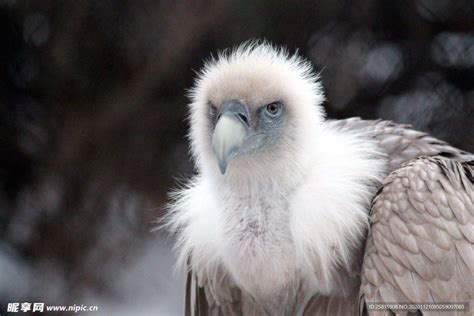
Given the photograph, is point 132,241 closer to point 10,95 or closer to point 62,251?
point 62,251

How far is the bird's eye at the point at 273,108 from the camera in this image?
1.78m

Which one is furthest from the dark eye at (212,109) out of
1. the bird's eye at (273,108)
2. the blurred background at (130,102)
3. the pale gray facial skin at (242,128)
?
the blurred background at (130,102)

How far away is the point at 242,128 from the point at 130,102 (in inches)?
38.0

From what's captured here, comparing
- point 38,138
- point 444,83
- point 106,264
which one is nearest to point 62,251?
point 106,264

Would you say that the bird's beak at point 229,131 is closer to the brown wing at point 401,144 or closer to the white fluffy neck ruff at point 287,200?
the white fluffy neck ruff at point 287,200

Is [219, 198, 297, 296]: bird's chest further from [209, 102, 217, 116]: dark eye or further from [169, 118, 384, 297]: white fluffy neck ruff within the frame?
[209, 102, 217, 116]: dark eye

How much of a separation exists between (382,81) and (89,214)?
0.97 metres

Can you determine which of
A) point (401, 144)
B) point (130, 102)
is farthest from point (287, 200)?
point (130, 102)

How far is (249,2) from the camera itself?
8.08ft

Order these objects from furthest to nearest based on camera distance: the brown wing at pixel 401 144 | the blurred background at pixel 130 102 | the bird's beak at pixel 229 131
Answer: the blurred background at pixel 130 102
the brown wing at pixel 401 144
the bird's beak at pixel 229 131

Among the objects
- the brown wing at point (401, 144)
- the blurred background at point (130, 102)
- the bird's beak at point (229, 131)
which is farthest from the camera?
the blurred background at point (130, 102)

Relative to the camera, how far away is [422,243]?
67.0 inches

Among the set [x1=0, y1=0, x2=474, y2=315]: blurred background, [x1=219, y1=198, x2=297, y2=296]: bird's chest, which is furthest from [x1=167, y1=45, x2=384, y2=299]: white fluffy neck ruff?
[x1=0, y1=0, x2=474, y2=315]: blurred background

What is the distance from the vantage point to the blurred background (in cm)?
254
